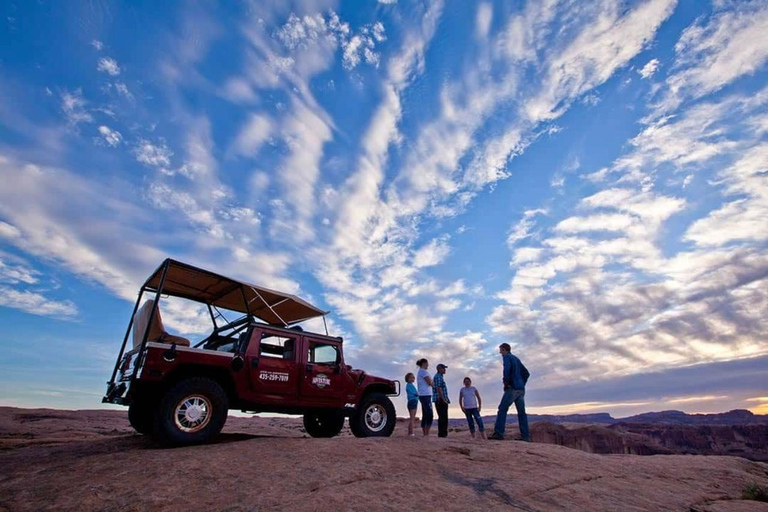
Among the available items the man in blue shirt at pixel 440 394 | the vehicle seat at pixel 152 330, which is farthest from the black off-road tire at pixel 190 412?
the man in blue shirt at pixel 440 394

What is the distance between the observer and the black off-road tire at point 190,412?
20.4 ft

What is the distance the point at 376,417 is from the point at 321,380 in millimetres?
1673

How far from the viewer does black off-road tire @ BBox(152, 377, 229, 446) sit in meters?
6.23

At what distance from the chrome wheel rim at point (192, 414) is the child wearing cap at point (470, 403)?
6.92 meters

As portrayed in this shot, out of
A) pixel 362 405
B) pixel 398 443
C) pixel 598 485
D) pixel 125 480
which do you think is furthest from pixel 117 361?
pixel 598 485

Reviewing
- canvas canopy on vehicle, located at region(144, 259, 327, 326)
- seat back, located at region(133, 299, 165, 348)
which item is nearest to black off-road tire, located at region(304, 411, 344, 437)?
canvas canopy on vehicle, located at region(144, 259, 327, 326)

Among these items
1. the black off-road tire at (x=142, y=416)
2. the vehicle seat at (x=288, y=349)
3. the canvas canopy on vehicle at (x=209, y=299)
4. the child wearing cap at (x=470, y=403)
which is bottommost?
the black off-road tire at (x=142, y=416)

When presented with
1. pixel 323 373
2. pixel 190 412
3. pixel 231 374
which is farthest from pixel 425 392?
pixel 190 412

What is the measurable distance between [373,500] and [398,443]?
113 inches

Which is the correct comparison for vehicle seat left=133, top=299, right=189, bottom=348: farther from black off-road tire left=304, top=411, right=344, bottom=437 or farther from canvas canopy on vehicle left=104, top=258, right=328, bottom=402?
black off-road tire left=304, top=411, right=344, bottom=437

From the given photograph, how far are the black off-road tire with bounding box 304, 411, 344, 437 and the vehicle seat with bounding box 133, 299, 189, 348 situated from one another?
327 centimetres

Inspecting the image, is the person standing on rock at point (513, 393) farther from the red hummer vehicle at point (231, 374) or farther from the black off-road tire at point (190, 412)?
the black off-road tire at point (190, 412)

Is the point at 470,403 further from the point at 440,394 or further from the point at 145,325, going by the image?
the point at 145,325

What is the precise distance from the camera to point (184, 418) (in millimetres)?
6496
